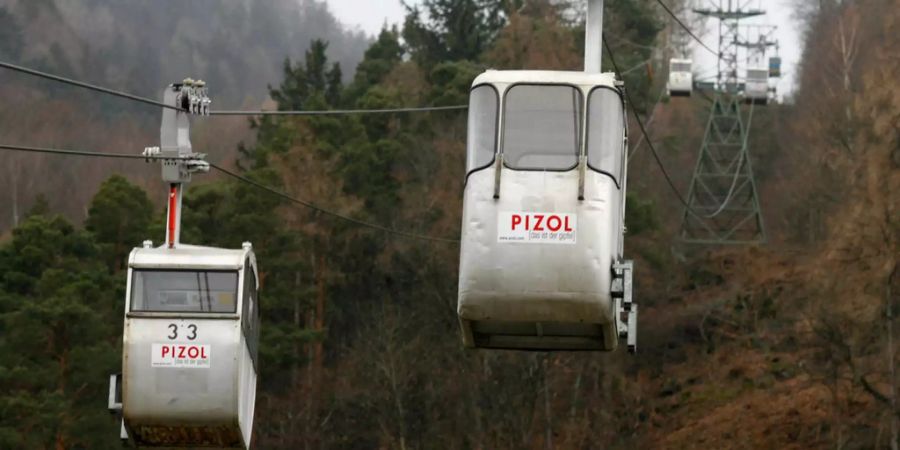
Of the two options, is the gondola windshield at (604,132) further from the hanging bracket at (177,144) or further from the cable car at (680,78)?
the cable car at (680,78)

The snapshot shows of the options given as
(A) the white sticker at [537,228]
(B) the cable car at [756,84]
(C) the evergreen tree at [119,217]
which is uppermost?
(B) the cable car at [756,84]

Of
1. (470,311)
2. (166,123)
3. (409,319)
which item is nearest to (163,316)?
(166,123)

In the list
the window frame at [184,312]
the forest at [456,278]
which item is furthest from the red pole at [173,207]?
the forest at [456,278]

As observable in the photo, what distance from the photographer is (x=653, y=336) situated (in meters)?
54.3

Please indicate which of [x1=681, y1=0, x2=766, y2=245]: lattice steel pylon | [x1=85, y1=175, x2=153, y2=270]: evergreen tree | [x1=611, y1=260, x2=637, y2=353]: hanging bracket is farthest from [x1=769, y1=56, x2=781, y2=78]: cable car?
[x1=611, y1=260, x2=637, y2=353]: hanging bracket

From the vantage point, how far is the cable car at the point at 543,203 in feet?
59.4

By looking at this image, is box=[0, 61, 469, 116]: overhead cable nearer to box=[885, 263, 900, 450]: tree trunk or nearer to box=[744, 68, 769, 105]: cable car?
box=[885, 263, 900, 450]: tree trunk

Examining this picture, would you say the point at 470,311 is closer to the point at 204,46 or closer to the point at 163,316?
the point at 163,316

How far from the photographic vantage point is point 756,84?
56.9 meters

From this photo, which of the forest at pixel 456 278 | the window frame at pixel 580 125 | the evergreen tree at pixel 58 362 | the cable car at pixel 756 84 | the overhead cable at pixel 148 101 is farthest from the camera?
the cable car at pixel 756 84

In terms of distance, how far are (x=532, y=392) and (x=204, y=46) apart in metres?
64.3

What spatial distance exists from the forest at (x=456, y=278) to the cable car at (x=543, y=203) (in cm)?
2158

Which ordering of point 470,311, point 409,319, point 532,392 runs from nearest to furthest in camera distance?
1. point 470,311
2. point 532,392
3. point 409,319

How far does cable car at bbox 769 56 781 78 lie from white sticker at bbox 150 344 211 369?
3879 cm
